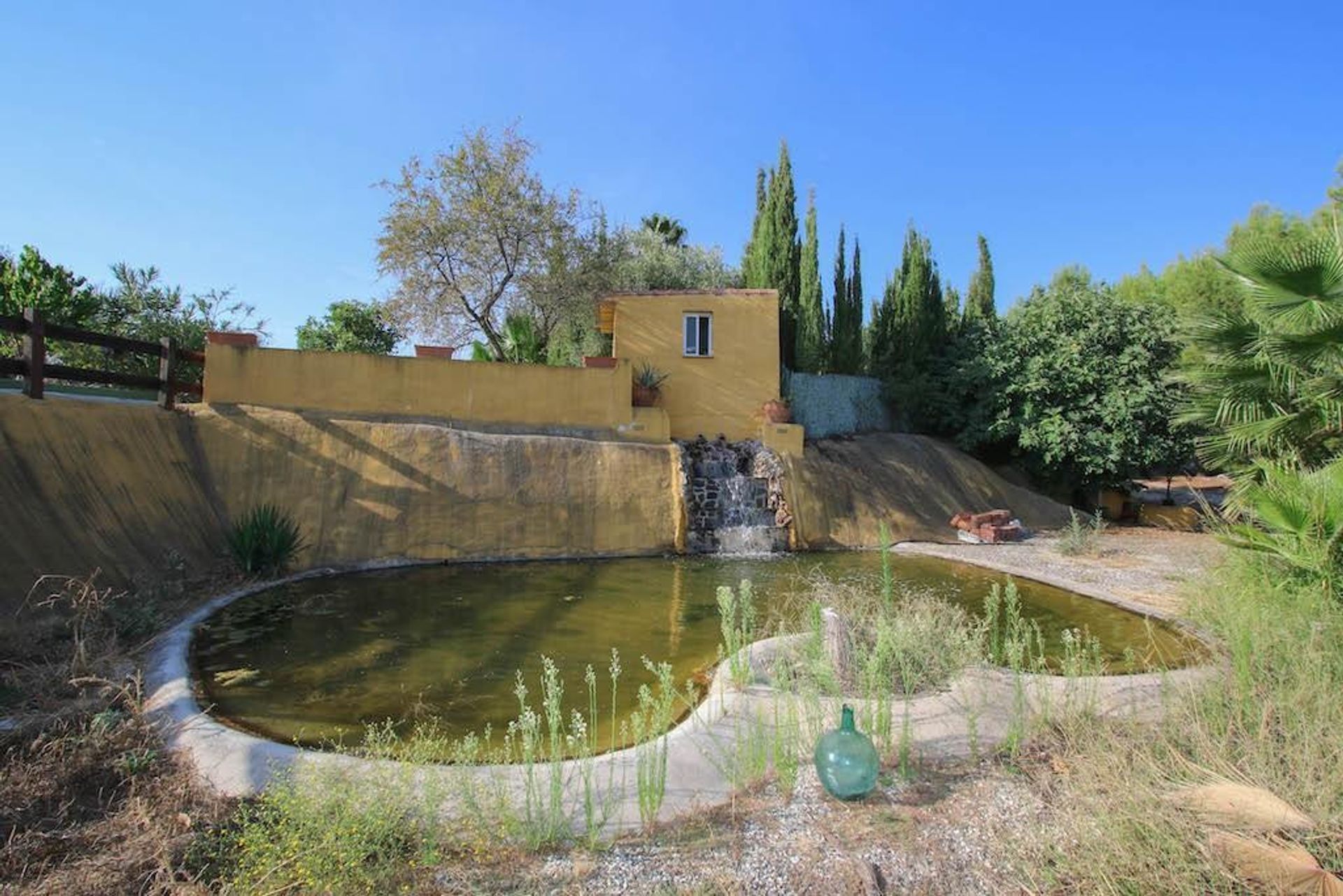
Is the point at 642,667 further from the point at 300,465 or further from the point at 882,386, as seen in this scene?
the point at 882,386

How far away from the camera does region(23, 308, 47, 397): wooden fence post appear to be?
8.08 metres

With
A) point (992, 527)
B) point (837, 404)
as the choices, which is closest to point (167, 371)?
point (837, 404)

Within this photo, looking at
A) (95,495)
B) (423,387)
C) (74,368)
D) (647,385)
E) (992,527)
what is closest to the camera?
(95,495)

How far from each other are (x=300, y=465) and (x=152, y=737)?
318 inches

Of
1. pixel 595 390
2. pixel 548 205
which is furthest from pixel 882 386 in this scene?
pixel 548 205

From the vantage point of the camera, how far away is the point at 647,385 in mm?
15555

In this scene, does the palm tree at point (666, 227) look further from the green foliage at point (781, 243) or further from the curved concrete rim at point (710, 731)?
the curved concrete rim at point (710, 731)

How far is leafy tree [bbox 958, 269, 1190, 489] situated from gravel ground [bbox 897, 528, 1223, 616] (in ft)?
7.15

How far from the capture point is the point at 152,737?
4.18 metres

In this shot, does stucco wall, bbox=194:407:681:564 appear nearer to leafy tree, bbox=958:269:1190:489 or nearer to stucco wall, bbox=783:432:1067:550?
stucco wall, bbox=783:432:1067:550

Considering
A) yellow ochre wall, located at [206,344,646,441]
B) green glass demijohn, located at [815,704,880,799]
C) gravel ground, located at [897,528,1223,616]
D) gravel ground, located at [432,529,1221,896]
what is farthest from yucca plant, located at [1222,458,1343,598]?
yellow ochre wall, located at [206,344,646,441]

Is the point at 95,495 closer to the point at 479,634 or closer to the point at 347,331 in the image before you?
the point at 479,634

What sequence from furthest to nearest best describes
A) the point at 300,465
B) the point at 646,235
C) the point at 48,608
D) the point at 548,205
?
the point at 646,235
the point at 548,205
the point at 300,465
the point at 48,608

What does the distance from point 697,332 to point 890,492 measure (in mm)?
6091
